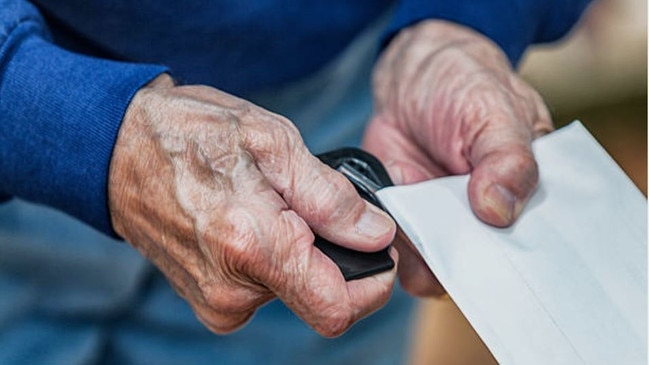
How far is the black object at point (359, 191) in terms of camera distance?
530 mm

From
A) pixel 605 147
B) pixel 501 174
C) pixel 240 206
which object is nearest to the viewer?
pixel 240 206

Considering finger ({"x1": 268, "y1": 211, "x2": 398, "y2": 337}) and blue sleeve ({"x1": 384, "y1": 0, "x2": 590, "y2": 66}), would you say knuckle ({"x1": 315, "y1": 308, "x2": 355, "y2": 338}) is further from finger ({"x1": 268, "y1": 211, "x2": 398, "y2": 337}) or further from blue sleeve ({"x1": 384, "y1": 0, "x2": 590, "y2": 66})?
blue sleeve ({"x1": 384, "y1": 0, "x2": 590, "y2": 66})

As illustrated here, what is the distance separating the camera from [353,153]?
61 cm

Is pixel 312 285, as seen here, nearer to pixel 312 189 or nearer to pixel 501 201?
pixel 312 189

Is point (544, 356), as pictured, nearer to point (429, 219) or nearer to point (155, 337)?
point (429, 219)

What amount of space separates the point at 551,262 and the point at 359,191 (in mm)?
131

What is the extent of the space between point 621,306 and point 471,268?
0.10 metres

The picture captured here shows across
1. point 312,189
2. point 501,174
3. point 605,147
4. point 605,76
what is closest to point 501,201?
point 501,174

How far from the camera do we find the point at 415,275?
0.68m

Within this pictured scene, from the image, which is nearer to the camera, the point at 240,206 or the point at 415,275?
the point at 240,206

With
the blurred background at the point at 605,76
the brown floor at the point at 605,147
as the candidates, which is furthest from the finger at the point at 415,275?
the blurred background at the point at 605,76

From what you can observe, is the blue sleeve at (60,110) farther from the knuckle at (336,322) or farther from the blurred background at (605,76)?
the blurred background at (605,76)

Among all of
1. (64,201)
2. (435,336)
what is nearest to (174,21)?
(64,201)

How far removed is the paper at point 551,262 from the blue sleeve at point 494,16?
18 centimetres
